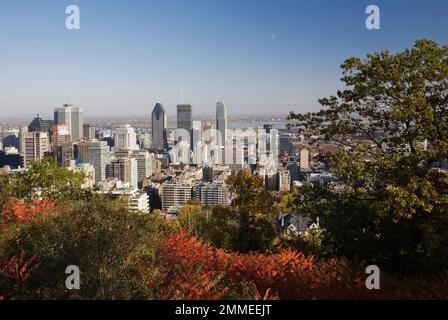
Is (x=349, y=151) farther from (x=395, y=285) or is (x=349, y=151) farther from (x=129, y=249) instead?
(x=129, y=249)

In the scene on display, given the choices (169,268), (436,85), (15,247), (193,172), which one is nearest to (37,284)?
(15,247)

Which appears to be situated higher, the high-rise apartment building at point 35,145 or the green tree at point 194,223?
the high-rise apartment building at point 35,145

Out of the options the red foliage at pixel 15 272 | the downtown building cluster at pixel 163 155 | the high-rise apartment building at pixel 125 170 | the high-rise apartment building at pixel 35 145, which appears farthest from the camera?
the high-rise apartment building at pixel 125 170

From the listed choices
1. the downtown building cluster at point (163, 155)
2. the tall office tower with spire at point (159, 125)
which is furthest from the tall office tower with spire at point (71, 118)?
the tall office tower with spire at point (159, 125)

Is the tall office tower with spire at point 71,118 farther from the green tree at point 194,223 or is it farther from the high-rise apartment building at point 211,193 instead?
the high-rise apartment building at point 211,193
